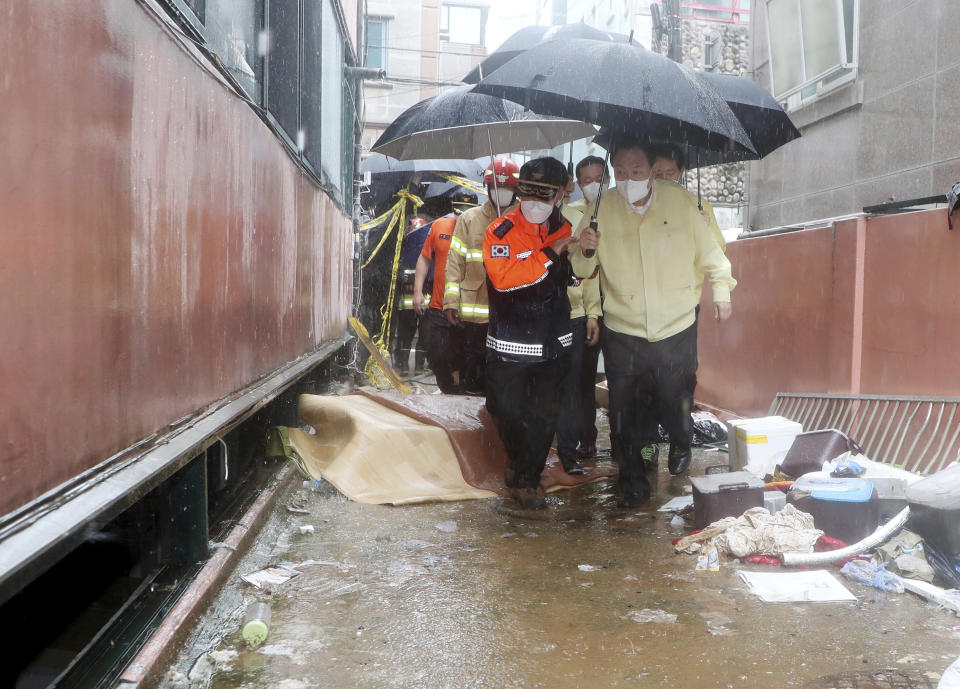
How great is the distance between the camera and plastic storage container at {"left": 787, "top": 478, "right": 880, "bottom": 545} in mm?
3895

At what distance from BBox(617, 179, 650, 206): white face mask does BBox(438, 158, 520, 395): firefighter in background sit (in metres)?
1.01

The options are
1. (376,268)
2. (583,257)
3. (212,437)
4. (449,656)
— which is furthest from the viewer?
(376,268)

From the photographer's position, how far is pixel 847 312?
586 centimetres

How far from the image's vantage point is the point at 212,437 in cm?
311

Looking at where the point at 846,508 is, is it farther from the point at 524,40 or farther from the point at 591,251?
the point at 524,40

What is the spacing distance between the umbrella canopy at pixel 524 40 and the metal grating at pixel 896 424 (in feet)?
9.69

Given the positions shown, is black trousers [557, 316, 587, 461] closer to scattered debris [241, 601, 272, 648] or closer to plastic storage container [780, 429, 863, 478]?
plastic storage container [780, 429, 863, 478]

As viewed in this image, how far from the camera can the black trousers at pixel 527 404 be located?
187 inches

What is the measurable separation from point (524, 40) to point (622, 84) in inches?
81.9

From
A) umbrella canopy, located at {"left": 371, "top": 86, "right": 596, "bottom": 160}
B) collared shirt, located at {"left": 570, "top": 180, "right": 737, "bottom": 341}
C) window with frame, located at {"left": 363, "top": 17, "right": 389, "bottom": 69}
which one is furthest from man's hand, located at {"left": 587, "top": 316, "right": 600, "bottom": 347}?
window with frame, located at {"left": 363, "top": 17, "right": 389, "bottom": 69}

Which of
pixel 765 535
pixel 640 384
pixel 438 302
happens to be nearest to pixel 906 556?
pixel 765 535

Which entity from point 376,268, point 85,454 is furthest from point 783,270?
point 376,268

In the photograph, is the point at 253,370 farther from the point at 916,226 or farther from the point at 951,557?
the point at 916,226

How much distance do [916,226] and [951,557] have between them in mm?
2506
